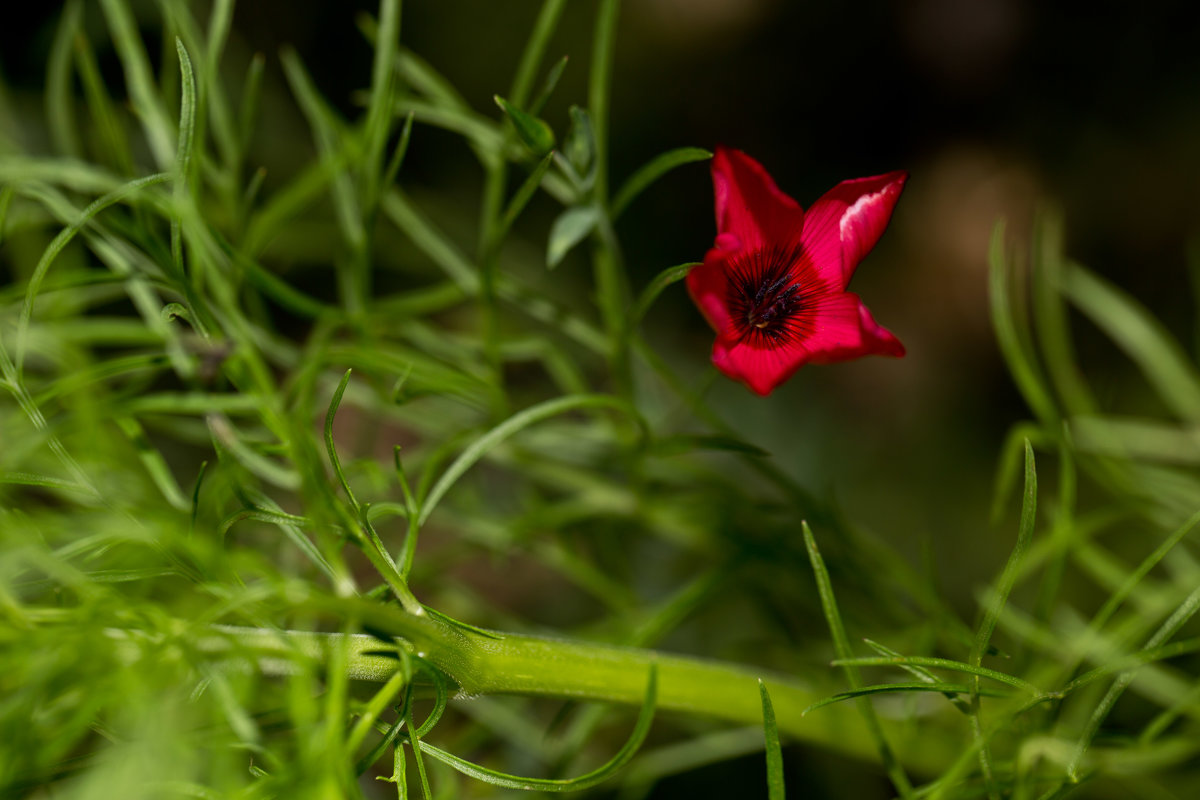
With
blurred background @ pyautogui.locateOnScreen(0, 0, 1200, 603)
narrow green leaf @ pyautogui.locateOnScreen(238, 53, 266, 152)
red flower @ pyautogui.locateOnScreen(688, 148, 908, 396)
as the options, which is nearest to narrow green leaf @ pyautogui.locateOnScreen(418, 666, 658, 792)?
red flower @ pyautogui.locateOnScreen(688, 148, 908, 396)

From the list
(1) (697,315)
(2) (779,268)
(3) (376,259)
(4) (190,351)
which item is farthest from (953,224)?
(4) (190,351)

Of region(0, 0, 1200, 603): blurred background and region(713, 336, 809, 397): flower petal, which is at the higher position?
region(713, 336, 809, 397): flower petal

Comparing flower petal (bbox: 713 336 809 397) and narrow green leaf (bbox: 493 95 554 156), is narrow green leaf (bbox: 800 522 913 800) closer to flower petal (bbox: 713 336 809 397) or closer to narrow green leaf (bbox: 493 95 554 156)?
flower petal (bbox: 713 336 809 397)

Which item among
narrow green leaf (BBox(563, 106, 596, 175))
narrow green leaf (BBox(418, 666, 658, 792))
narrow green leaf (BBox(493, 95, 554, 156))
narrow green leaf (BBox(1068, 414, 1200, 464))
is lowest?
narrow green leaf (BBox(1068, 414, 1200, 464))

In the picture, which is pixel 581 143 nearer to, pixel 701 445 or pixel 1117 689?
pixel 701 445

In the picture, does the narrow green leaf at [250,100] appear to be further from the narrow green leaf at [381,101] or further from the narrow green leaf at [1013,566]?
the narrow green leaf at [1013,566]

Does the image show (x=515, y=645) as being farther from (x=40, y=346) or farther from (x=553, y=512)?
(x=40, y=346)

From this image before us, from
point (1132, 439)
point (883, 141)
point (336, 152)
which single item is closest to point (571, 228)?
point (336, 152)
